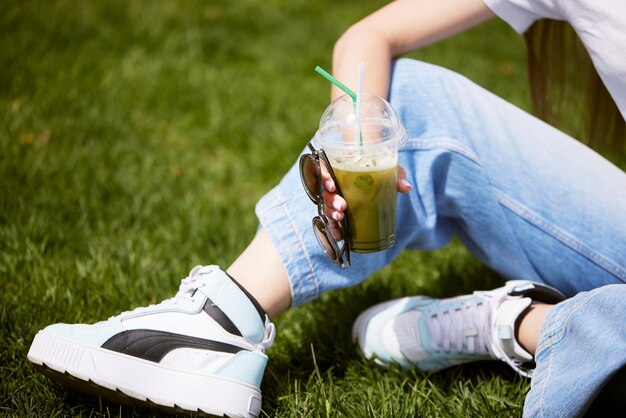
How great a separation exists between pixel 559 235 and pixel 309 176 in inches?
26.8

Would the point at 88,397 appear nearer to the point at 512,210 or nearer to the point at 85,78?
the point at 512,210

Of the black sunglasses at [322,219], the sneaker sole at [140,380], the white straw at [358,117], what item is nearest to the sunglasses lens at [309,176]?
the black sunglasses at [322,219]

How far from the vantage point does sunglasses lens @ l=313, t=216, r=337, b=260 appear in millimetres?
1578

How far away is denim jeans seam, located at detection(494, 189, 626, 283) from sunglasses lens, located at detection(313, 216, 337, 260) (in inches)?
18.8

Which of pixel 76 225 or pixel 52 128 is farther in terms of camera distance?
pixel 52 128

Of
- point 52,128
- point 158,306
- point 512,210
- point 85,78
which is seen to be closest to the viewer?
point 158,306

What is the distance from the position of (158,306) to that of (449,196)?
0.77 meters

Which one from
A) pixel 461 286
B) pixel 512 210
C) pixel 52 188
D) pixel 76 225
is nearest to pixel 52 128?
pixel 52 188

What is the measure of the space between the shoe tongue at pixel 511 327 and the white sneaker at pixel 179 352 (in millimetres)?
578

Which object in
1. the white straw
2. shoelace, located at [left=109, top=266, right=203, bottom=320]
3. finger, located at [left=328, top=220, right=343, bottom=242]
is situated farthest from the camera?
shoelace, located at [left=109, top=266, right=203, bottom=320]

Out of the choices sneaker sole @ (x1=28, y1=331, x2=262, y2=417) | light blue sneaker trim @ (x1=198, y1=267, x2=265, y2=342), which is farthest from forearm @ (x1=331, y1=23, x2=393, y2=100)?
sneaker sole @ (x1=28, y1=331, x2=262, y2=417)

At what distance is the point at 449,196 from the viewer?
179cm

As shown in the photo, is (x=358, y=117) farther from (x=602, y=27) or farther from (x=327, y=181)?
(x=602, y=27)

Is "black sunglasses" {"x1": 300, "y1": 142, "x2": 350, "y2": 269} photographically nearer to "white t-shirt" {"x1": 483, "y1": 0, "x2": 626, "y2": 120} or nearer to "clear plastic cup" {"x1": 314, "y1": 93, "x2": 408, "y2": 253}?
"clear plastic cup" {"x1": 314, "y1": 93, "x2": 408, "y2": 253}
